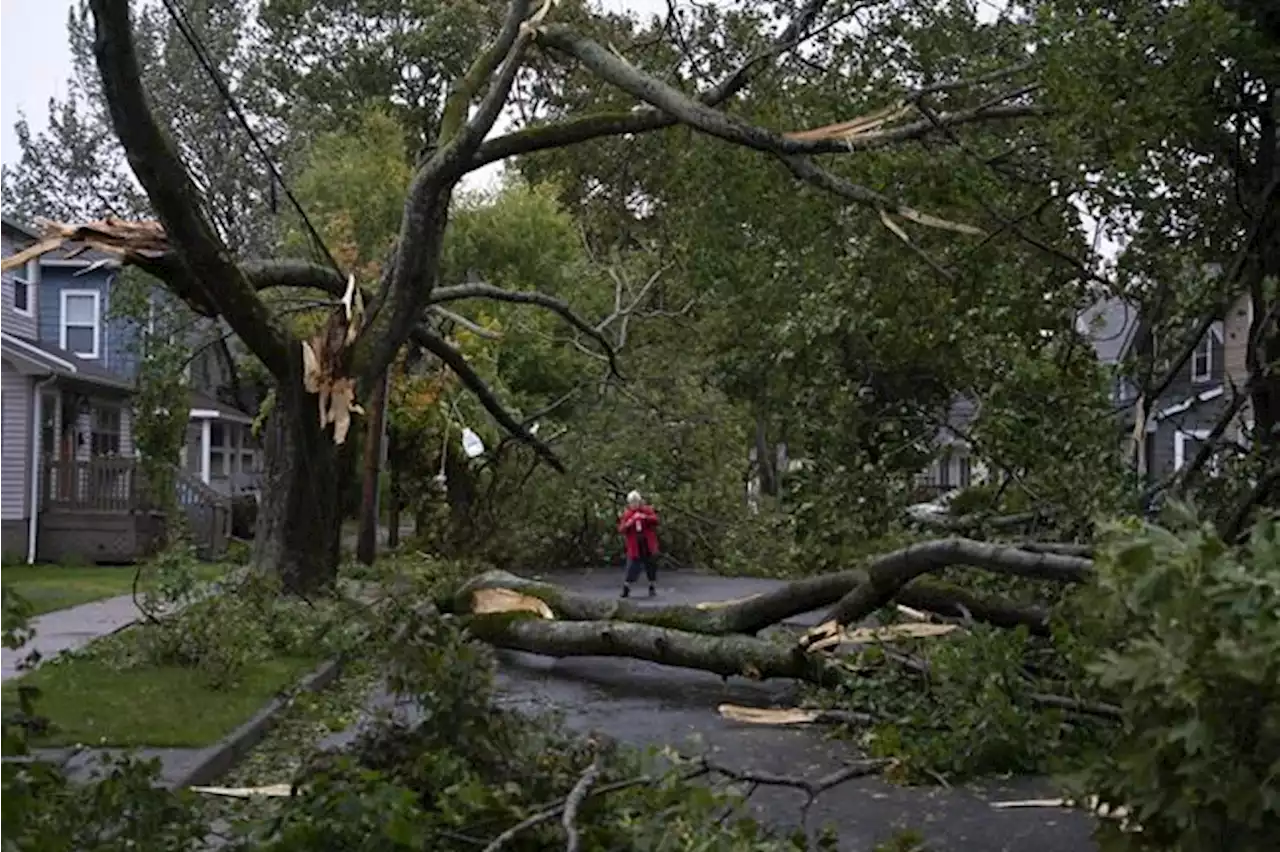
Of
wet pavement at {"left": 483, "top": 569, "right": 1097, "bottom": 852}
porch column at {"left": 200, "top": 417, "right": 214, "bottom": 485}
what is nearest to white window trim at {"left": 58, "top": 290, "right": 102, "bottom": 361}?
porch column at {"left": 200, "top": 417, "right": 214, "bottom": 485}

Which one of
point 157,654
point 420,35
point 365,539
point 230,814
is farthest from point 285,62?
point 230,814

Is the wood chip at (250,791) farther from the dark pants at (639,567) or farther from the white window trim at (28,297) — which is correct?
the white window trim at (28,297)

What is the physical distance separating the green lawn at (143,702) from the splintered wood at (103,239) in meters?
3.45

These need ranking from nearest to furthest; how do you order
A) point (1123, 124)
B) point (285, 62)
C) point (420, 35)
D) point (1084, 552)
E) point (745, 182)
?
point (1084, 552), point (1123, 124), point (745, 182), point (420, 35), point (285, 62)

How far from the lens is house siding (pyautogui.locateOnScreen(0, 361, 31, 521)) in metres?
24.9

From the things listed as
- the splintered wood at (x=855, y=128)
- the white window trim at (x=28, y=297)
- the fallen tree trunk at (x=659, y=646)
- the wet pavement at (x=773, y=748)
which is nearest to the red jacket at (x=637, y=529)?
the wet pavement at (x=773, y=748)

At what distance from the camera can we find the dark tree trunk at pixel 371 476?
20906 millimetres

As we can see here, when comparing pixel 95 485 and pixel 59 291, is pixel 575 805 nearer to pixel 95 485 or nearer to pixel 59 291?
pixel 95 485

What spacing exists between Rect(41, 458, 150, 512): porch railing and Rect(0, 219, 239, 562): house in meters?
0.02

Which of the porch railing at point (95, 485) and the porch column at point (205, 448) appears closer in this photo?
the porch railing at point (95, 485)

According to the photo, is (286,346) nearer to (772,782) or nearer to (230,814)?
(230,814)

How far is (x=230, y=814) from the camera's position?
20.8 ft

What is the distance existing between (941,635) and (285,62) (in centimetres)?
3885

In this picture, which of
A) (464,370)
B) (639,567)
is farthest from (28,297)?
(639,567)
